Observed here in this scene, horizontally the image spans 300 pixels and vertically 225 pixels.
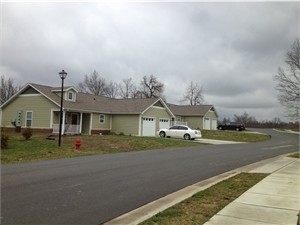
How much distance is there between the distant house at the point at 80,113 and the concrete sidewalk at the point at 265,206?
26452mm

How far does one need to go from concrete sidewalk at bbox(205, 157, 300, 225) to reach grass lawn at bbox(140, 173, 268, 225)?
222mm

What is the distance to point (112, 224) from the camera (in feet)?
21.9

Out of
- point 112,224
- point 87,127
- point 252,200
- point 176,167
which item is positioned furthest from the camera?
A: point 87,127

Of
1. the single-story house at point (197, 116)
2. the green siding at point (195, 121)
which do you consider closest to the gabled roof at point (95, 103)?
the single-story house at point (197, 116)

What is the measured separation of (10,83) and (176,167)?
68.3 m

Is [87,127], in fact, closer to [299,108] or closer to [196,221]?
[299,108]

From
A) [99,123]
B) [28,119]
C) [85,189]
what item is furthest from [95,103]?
[85,189]

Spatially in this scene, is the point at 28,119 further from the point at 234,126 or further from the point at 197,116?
the point at 234,126

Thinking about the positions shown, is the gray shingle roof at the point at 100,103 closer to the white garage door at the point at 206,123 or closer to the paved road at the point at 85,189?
the white garage door at the point at 206,123

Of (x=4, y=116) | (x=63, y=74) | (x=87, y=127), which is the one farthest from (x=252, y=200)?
(x=4, y=116)

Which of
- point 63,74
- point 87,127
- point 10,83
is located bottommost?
point 87,127

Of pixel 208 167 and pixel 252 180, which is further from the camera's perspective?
pixel 208 167

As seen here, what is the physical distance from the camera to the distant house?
36.1 meters

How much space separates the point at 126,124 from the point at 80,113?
236 inches
